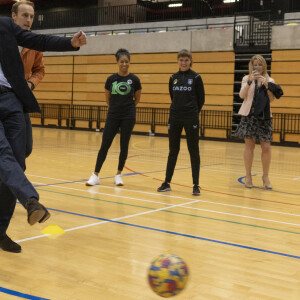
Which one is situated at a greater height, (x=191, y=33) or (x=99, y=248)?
(x=191, y=33)

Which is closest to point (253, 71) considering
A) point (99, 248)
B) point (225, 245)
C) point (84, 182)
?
point (84, 182)

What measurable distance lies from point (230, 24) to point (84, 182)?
1254 cm

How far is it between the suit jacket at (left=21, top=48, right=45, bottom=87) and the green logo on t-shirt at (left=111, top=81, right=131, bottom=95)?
2.06m

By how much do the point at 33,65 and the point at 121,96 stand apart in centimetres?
215

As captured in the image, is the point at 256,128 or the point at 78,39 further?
the point at 256,128

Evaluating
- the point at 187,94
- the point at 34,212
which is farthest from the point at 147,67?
the point at 34,212

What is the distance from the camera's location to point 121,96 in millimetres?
5609

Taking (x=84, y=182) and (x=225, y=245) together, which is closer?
(x=225, y=245)

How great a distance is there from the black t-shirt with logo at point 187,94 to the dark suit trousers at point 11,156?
2.73 metres

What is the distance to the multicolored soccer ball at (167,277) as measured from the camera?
1914 millimetres

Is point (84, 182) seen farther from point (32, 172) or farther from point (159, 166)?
point (159, 166)

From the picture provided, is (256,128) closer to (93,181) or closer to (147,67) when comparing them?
(93,181)

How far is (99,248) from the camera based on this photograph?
2.99 metres

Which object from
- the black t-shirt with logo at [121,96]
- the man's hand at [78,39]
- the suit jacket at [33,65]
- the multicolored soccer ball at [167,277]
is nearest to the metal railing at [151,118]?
the black t-shirt with logo at [121,96]
